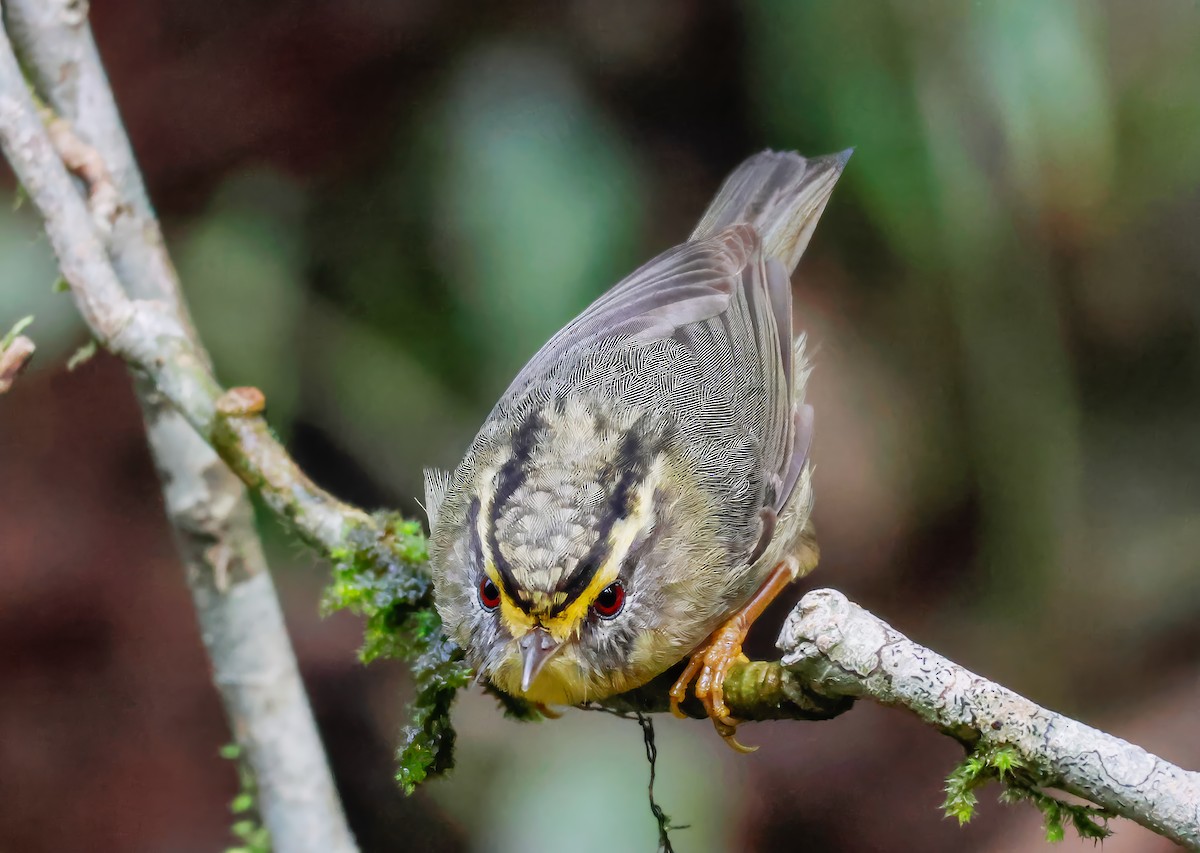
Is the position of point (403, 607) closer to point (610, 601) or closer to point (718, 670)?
point (610, 601)

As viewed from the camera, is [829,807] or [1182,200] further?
[829,807]

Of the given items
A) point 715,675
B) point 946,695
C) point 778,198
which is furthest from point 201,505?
point 946,695

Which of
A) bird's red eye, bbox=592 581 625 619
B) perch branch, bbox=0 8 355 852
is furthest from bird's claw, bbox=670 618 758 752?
perch branch, bbox=0 8 355 852

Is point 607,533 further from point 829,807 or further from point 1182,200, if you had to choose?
point 1182,200

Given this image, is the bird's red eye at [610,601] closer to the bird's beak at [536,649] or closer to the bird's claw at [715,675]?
the bird's beak at [536,649]

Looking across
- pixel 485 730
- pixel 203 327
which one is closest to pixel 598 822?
pixel 485 730

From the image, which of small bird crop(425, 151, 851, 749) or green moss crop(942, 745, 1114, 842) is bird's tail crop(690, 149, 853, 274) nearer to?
small bird crop(425, 151, 851, 749)
